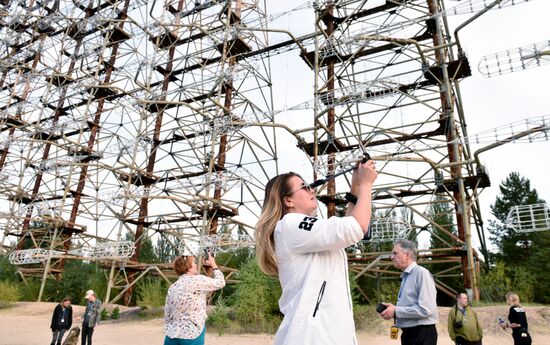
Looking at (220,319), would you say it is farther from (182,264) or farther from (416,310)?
(416,310)

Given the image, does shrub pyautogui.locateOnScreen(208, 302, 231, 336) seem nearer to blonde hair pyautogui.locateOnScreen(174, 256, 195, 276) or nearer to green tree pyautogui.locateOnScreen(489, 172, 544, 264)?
blonde hair pyautogui.locateOnScreen(174, 256, 195, 276)

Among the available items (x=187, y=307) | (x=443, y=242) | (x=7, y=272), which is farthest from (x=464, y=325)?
(x=7, y=272)

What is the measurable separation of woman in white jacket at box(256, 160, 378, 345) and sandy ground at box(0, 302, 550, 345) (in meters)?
9.50

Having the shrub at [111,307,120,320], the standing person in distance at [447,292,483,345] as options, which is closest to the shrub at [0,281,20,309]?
the shrub at [111,307,120,320]

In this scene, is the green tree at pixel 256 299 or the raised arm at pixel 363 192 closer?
the raised arm at pixel 363 192

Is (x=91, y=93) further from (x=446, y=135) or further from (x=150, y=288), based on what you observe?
(x=446, y=135)

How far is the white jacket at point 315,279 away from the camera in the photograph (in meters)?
1.93

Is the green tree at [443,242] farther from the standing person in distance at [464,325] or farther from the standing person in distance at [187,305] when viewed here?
the standing person in distance at [187,305]

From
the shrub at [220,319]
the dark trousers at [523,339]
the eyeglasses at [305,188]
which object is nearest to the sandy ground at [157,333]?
the shrub at [220,319]

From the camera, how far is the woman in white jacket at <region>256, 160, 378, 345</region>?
1.95 m

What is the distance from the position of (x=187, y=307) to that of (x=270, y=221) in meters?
2.53

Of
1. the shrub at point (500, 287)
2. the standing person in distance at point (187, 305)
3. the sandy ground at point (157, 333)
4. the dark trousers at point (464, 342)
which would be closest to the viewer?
the standing person in distance at point (187, 305)

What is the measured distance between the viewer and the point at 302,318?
1954 millimetres

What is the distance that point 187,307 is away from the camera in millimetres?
4426
